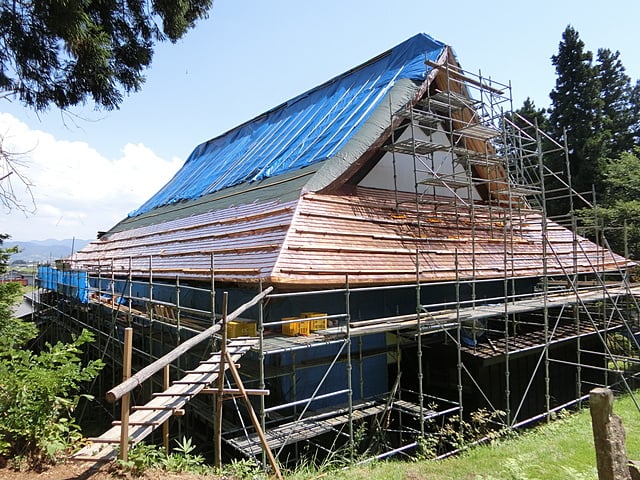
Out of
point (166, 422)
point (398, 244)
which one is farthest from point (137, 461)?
point (398, 244)

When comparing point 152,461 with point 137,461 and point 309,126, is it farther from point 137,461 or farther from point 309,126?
point 309,126

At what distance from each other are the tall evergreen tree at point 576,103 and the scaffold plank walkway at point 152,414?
32.9 meters

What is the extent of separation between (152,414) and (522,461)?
5.69 m

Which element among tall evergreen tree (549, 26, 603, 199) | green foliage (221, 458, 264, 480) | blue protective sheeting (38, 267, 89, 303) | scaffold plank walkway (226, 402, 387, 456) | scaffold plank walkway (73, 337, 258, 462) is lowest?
scaffold plank walkway (226, 402, 387, 456)

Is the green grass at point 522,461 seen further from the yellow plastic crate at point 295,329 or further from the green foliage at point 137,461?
the green foliage at point 137,461

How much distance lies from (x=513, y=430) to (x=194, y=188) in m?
13.9

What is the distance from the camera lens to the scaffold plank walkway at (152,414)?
13.5ft

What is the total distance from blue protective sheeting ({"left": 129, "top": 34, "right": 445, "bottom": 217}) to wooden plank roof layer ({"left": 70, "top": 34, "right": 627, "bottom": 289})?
6cm

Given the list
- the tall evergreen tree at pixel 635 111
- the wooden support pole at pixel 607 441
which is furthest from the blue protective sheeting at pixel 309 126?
the tall evergreen tree at pixel 635 111

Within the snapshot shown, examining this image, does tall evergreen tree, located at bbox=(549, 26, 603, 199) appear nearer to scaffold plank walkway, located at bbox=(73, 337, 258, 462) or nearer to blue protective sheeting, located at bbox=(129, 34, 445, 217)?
blue protective sheeting, located at bbox=(129, 34, 445, 217)

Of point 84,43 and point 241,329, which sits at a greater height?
point 84,43

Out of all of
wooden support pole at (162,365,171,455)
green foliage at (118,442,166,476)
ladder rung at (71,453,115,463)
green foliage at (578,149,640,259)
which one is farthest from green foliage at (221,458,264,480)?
green foliage at (578,149,640,259)

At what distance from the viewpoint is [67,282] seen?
50.5 feet

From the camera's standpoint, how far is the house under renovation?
26.0 feet
